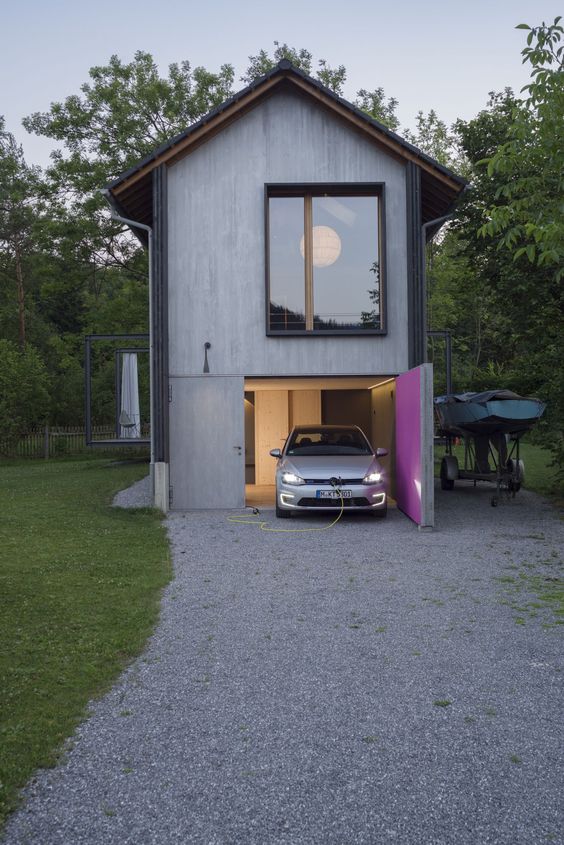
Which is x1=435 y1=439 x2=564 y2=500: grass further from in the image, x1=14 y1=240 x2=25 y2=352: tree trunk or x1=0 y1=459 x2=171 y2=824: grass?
x1=14 y1=240 x2=25 y2=352: tree trunk

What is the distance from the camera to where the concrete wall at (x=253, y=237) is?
1259 centimetres

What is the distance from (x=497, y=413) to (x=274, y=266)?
190 inches

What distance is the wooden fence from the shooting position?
27656mm

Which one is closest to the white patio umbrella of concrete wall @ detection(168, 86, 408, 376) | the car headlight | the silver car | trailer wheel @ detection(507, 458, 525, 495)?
concrete wall @ detection(168, 86, 408, 376)

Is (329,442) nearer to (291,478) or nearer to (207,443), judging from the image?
(291,478)

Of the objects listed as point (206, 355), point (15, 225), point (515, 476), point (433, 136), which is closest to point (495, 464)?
point (515, 476)

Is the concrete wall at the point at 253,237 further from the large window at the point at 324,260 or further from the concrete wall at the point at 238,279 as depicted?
the large window at the point at 324,260

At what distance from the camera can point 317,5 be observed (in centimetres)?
1505

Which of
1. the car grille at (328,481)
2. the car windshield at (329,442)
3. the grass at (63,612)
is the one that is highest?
the car windshield at (329,442)

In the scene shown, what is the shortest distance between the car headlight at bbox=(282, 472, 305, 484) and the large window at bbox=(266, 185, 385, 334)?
2.75 metres

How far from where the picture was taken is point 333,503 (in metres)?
11.1

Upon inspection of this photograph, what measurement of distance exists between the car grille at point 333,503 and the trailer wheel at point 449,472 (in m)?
4.78

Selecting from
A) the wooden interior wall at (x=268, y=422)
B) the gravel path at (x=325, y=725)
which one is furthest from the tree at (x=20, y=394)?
the gravel path at (x=325, y=725)

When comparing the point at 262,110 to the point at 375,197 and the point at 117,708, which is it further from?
the point at 117,708
